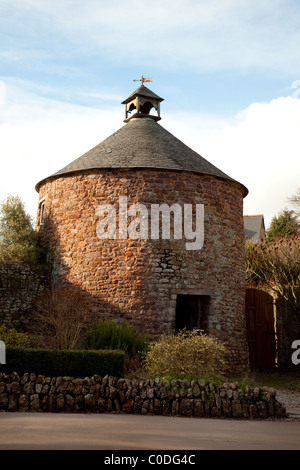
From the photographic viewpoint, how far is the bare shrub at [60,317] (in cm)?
1199

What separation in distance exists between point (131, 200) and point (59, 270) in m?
3.20

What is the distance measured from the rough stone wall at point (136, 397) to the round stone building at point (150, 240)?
4.93m

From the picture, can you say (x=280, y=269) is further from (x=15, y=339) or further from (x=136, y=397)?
(x=136, y=397)

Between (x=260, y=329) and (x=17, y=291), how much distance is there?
334 inches

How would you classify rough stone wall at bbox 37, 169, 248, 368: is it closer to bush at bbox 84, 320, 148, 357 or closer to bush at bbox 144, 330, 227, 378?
bush at bbox 84, 320, 148, 357

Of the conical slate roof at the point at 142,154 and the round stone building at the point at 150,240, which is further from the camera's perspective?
the conical slate roof at the point at 142,154

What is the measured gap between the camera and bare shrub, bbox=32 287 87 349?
11992 mm

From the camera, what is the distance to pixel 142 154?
1508cm

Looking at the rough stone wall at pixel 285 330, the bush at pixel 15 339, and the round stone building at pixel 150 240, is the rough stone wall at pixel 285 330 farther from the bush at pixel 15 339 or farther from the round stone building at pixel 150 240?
the bush at pixel 15 339

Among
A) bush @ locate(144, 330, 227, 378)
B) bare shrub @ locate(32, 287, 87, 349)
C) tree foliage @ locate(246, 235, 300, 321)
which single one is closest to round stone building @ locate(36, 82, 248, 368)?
bare shrub @ locate(32, 287, 87, 349)

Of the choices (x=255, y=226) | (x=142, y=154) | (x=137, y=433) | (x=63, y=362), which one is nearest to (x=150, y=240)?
(x=142, y=154)

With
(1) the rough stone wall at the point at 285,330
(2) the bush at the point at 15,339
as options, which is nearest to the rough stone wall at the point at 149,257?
(1) the rough stone wall at the point at 285,330

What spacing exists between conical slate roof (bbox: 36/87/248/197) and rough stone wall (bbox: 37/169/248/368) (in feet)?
0.81

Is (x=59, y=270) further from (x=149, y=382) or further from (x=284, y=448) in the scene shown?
(x=284, y=448)
